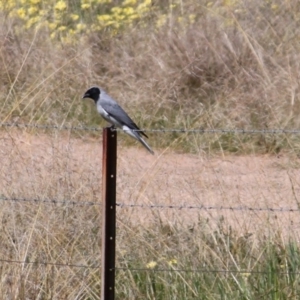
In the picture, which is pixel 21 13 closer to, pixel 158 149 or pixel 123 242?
pixel 158 149

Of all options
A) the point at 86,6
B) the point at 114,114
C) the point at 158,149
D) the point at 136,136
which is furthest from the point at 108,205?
the point at 86,6

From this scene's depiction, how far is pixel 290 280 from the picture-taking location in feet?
19.7

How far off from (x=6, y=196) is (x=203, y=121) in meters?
3.40

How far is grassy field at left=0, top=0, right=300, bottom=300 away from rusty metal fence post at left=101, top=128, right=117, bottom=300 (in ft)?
2.63

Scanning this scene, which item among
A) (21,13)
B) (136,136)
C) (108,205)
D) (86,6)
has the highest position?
(86,6)

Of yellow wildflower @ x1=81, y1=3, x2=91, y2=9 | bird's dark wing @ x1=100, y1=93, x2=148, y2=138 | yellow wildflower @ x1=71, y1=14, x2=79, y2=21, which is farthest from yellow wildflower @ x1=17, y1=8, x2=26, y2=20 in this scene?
bird's dark wing @ x1=100, y1=93, x2=148, y2=138

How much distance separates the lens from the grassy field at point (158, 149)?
618 cm

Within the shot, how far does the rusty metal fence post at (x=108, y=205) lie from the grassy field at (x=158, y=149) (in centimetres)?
80

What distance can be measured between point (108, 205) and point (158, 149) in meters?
4.70

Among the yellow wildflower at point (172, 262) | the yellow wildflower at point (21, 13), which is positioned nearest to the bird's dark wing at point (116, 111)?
the yellow wildflower at point (172, 262)

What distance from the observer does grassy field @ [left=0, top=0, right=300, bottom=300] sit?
618cm

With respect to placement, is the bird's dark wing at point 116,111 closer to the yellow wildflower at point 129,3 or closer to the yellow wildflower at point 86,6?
the yellow wildflower at point 86,6

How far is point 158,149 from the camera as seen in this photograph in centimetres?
988

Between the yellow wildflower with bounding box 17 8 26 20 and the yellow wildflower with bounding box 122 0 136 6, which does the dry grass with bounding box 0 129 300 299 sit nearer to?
the yellow wildflower with bounding box 17 8 26 20
